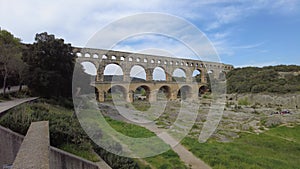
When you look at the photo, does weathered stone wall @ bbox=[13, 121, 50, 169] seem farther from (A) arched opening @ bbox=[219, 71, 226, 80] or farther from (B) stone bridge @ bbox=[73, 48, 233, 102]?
(A) arched opening @ bbox=[219, 71, 226, 80]

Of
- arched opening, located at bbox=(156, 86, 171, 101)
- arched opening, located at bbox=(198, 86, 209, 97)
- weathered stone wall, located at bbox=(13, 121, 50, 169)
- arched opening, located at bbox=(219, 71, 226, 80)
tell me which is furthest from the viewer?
arched opening, located at bbox=(219, 71, 226, 80)

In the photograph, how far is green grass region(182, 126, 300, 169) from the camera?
6.95 m

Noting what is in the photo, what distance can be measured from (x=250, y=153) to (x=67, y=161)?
6242 millimetres

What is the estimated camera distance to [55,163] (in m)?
4.56

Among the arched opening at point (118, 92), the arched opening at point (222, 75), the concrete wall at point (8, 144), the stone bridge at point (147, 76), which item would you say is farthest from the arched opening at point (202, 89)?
the concrete wall at point (8, 144)

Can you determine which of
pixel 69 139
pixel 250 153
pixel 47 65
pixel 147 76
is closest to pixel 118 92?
pixel 147 76

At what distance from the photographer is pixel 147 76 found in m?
31.5

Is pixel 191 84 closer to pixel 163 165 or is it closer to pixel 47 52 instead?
pixel 47 52

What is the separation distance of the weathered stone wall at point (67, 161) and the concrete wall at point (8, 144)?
130cm

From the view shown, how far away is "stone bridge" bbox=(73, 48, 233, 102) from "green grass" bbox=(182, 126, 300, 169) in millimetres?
17627

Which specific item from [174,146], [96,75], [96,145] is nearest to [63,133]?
[96,145]

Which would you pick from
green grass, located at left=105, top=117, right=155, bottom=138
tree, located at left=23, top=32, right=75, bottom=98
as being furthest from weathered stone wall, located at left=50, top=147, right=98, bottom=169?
tree, located at left=23, top=32, right=75, bottom=98

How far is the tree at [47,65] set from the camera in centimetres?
1176

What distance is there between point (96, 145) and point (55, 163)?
4.88ft
